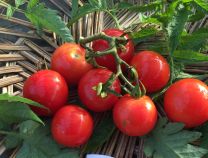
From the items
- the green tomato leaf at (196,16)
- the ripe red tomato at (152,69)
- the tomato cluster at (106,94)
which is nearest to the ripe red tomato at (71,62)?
the tomato cluster at (106,94)

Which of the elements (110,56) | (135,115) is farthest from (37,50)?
(135,115)

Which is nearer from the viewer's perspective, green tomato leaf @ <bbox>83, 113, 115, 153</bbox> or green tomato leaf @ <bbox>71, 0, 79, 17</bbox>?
green tomato leaf @ <bbox>83, 113, 115, 153</bbox>

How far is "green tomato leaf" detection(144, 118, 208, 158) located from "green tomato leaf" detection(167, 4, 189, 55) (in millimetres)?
148

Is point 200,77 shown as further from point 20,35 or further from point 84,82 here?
point 20,35

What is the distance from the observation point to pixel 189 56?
0.84 meters

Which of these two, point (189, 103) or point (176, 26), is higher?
point (176, 26)

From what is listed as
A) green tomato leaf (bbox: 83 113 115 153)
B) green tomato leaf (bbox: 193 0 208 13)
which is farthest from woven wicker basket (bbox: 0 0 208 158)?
green tomato leaf (bbox: 193 0 208 13)

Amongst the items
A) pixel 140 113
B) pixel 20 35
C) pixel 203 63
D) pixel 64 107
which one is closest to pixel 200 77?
pixel 203 63

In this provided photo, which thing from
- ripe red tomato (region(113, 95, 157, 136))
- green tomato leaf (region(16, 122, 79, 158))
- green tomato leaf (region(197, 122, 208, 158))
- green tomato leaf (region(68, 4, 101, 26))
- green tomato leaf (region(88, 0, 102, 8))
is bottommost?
green tomato leaf (region(16, 122, 79, 158))

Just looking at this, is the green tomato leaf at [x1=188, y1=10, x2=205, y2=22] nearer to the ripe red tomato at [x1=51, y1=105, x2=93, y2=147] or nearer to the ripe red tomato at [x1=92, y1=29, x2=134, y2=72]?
the ripe red tomato at [x1=92, y1=29, x2=134, y2=72]

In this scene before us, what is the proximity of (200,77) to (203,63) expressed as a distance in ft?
0.18

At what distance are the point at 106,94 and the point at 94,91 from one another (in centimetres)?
4

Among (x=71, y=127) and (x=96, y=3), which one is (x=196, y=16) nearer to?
(x=96, y=3)

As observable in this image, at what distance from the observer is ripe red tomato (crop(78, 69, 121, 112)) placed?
0.81 metres
